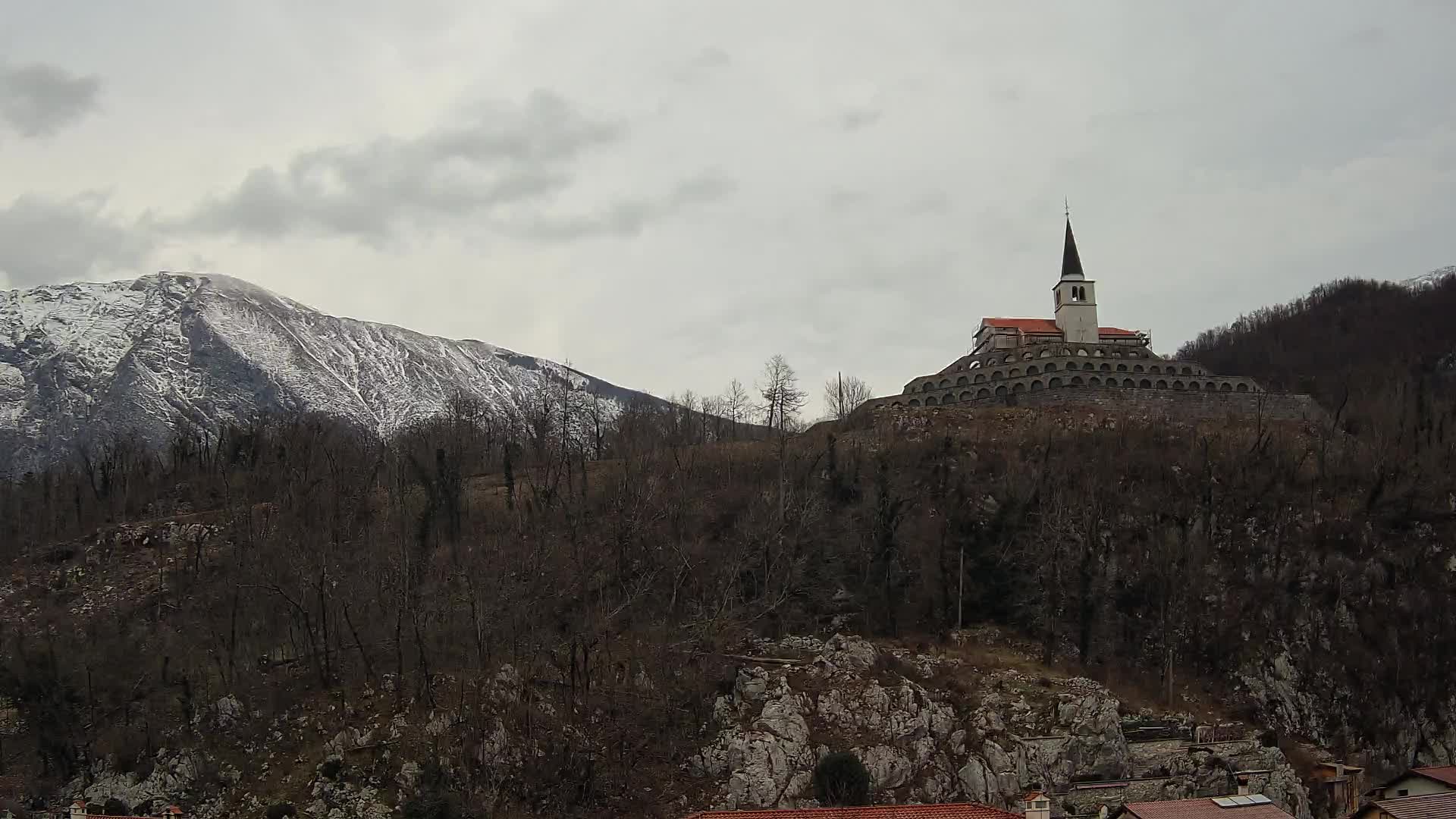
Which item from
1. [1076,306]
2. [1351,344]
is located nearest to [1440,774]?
[1076,306]

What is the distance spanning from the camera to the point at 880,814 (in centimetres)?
3250

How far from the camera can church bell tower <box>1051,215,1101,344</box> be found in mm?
90312

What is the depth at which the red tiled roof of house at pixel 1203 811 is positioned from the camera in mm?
31484

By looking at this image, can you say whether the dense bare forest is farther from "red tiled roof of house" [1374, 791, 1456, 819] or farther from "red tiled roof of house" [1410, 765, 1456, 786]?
"red tiled roof of house" [1374, 791, 1456, 819]

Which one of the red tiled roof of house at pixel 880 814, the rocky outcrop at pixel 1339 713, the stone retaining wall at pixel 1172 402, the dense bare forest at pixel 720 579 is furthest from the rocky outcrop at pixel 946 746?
the stone retaining wall at pixel 1172 402

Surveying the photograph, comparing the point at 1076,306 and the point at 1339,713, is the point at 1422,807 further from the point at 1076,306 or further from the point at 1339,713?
the point at 1076,306

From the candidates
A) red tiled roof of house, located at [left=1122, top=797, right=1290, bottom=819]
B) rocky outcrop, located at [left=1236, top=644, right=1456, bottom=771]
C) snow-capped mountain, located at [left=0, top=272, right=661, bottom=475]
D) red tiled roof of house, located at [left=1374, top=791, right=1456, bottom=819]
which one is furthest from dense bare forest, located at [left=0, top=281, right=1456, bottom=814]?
snow-capped mountain, located at [left=0, top=272, right=661, bottom=475]

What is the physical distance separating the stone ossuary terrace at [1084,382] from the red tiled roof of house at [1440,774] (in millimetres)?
35515

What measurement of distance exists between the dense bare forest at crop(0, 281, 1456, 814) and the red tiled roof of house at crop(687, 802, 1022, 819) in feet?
35.8

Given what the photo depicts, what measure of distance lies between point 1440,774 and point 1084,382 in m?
41.9

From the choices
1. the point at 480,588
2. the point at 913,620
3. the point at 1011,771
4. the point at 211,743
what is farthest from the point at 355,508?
the point at 1011,771

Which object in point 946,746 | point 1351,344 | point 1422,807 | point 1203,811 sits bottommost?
point 946,746

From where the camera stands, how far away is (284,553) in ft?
190

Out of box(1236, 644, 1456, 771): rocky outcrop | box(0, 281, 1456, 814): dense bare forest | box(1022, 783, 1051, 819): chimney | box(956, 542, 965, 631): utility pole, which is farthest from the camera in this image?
box(956, 542, 965, 631): utility pole
